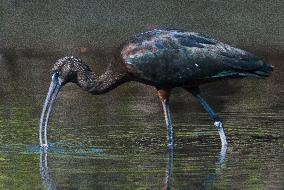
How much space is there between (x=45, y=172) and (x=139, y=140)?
6.14 ft

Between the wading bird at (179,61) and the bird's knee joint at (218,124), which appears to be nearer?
the wading bird at (179,61)

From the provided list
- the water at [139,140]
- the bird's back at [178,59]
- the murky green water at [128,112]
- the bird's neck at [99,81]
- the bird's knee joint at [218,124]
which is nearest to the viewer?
the water at [139,140]

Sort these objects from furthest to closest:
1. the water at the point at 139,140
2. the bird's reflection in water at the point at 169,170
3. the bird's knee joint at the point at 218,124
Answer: the bird's knee joint at the point at 218,124, the water at the point at 139,140, the bird's reflection in water at the point at 169,170

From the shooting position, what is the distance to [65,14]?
25516mm

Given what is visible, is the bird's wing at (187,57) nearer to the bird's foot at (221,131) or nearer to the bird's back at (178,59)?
the bird's back at (178,59)

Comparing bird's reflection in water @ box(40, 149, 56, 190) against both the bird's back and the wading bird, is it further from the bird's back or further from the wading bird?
the bird's back

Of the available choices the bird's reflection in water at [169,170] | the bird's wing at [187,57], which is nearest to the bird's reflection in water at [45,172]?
the bird's reflection in water at [169,170]

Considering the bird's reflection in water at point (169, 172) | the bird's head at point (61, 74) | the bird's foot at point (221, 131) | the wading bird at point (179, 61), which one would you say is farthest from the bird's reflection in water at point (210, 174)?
the bird's head at point (61, 74)

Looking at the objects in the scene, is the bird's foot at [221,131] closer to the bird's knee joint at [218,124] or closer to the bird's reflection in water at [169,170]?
the bird's knee joint at [218,124]

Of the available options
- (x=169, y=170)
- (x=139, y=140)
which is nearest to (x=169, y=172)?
(x=169, y=170)

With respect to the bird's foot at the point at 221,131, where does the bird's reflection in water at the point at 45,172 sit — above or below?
below

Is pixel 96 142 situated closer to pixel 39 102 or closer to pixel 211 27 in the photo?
pixel 39 102

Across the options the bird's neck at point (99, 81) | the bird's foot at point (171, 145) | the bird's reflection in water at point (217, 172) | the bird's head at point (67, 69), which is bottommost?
the bird's reflection in water at point (217, 172)

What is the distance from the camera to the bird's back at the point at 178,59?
1383 centimetres
